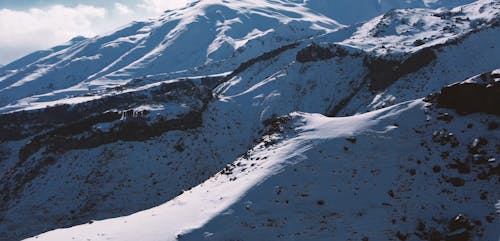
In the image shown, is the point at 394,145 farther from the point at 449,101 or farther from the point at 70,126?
the point at 70,126

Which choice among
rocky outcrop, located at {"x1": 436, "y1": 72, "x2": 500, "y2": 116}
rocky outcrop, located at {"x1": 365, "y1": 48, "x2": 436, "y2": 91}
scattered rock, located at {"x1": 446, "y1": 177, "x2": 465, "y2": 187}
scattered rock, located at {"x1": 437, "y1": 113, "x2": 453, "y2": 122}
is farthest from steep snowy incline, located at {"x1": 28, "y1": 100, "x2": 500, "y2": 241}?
rocky outcrop, located at {"x1": 365, "y1": 48, "x2": 436, "y2": 91}

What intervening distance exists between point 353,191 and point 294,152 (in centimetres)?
611

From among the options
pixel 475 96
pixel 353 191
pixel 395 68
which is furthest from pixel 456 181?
pixel 395 68

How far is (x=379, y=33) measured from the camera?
359 feet

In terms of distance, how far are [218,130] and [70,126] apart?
22.9 m

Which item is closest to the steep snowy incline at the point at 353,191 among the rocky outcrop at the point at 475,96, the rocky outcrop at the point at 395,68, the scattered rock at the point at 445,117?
the scattered rock at the point at 445,117

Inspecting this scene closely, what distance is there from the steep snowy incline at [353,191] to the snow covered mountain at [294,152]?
0.10 m

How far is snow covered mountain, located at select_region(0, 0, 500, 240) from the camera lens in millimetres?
24141

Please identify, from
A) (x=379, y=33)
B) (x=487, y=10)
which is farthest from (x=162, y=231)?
(x=487, y=10)

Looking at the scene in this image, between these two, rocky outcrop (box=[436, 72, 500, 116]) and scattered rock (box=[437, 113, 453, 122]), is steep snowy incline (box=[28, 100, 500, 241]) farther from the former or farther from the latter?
rocky outcrop (box=[436, 72, 500, 116])

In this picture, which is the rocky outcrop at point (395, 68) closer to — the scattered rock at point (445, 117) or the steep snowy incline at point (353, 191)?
the steep snowy incline at point (353, 191)

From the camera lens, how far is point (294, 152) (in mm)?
30969

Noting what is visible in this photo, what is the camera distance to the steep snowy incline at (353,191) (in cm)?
2286

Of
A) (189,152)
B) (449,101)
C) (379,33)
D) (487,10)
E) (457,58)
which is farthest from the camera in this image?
(487,10)
